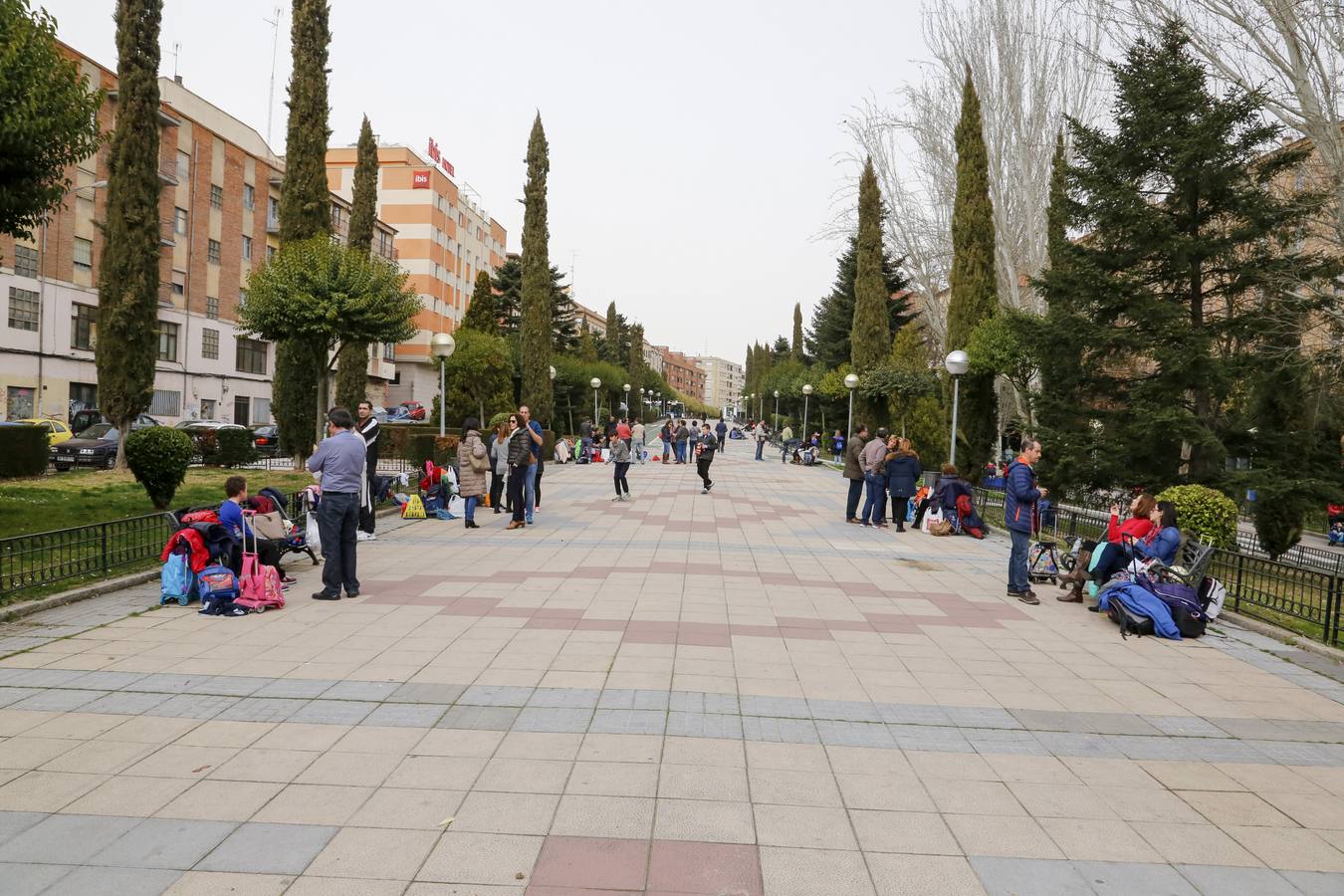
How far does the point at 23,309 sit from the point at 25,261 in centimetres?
170

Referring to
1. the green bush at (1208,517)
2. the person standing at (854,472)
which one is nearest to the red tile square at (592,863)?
the green bush at (1208,517)

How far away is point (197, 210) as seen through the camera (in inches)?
1499

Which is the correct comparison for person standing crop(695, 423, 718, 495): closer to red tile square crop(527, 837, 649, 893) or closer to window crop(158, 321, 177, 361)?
red tile square crop(527, 837, 649, 893)

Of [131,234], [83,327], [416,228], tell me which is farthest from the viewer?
[416,228]

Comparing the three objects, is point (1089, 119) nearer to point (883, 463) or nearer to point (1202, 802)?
point (883, 463)

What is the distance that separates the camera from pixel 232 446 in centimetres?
2020

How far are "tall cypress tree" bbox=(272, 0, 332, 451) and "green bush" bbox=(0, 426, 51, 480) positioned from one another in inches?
195

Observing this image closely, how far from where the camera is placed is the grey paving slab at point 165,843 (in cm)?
305

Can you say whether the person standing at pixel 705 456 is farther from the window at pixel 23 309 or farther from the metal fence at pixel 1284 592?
the window at pixel 23 309

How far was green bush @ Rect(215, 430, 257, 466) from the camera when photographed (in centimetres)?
2006

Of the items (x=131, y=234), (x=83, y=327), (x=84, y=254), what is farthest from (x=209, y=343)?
(x=131, y=234)

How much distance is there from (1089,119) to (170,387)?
3703cm

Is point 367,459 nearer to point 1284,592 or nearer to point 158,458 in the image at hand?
point 158,458

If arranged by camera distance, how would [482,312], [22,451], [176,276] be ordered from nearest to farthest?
[22,451]
[176,276]
[482,312]
